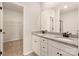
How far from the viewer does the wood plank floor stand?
89.9 inches

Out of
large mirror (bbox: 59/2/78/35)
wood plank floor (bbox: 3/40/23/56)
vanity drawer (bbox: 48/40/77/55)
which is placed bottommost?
wood plank floor (bbox: 3/40/23/56)

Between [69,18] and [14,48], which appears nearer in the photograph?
[69,18]

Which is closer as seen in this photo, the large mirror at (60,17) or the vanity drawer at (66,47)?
the vanity drawer at (66,47)

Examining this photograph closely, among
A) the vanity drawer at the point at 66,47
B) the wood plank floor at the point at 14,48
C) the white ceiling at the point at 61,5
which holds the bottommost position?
the wood plank floor at the point at 14,48

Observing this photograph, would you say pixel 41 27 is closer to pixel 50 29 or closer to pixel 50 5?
pixel 50 29

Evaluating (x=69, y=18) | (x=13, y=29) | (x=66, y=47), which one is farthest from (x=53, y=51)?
(x=13, y=29)

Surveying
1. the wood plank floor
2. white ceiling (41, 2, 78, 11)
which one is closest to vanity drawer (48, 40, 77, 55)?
white ceiling (41, 2, 78, 11)

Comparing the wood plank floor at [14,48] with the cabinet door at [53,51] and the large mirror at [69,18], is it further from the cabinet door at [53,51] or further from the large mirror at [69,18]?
the large mirror at [69,18]

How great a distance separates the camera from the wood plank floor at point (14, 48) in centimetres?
228

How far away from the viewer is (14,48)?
2463 mm

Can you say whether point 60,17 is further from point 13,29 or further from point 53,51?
point 13,29

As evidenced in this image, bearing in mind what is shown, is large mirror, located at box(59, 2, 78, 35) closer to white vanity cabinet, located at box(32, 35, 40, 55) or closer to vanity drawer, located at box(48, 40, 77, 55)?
vanity drawer, located at box(48, 40, 77, 55)

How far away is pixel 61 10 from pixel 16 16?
1283mm

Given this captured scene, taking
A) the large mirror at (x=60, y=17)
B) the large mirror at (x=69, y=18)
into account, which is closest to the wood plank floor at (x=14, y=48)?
the large mirror at (x=60, y=17)
